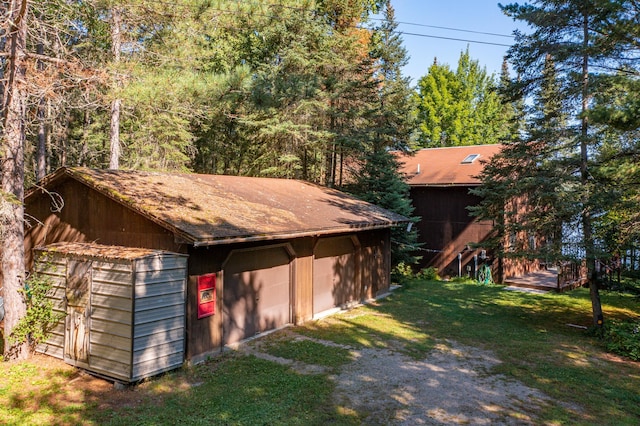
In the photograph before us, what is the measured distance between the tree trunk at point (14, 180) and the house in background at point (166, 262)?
1.77 feet

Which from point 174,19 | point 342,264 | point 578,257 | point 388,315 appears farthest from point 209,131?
point 578,257

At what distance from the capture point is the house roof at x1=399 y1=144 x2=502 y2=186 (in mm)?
19922

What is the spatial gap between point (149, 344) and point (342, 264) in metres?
7.20

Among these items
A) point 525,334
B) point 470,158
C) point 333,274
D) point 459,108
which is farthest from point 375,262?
point 459,108

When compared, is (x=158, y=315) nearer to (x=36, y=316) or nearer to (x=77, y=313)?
(x=77, y=313)

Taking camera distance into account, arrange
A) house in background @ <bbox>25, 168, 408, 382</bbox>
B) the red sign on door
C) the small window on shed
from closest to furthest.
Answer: house in background @ <bbox>25, 168, 408, 382</bbox>
the red sign on door
the small window on shed

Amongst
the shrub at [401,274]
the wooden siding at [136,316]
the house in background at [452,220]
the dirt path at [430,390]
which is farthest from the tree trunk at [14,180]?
the house in background at [452,220]

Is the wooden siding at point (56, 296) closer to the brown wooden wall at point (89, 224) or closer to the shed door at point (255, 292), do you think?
the brown wooden wall at point (89, 224)

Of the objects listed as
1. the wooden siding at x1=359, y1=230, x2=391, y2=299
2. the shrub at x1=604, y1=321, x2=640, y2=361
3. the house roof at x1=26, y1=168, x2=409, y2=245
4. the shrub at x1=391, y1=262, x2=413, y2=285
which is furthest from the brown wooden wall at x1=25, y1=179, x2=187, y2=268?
the shrub at x1=391, y1=262, x2=413, y2=285

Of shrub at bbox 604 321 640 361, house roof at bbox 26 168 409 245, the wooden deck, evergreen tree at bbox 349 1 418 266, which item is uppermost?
evergreen tree at bbox 349 1 418 266

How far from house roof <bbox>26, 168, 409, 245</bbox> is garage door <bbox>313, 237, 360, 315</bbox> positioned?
0.93 metres

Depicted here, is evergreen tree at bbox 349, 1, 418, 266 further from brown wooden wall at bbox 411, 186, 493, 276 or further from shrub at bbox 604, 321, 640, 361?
shrub at bbox 604, 321, 640, 361

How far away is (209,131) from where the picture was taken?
75.9 ft

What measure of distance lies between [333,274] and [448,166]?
468 inches
